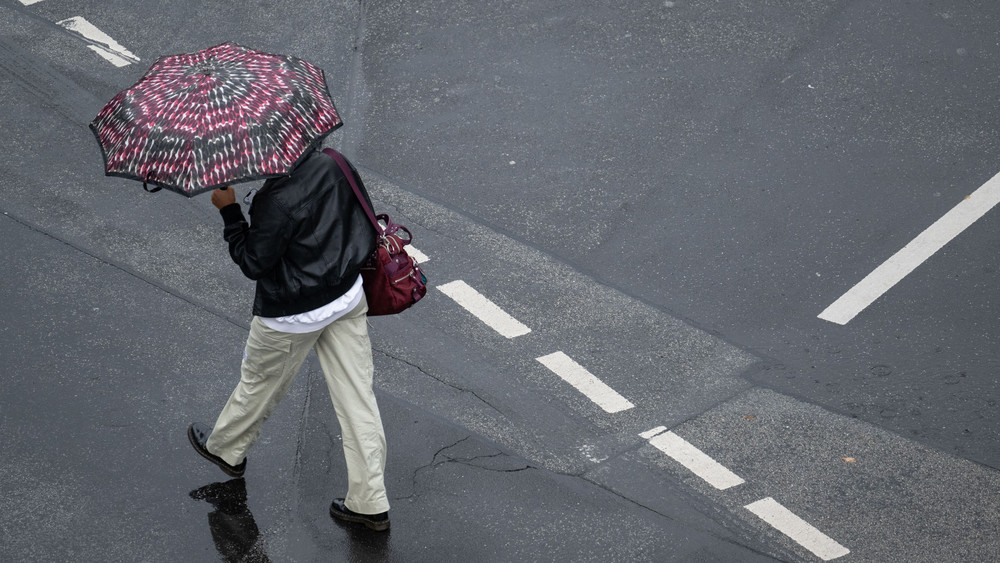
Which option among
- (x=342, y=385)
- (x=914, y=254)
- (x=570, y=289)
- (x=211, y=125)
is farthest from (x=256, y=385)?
(x=914, y=254)

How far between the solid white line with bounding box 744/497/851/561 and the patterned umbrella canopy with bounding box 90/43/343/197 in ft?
9.35

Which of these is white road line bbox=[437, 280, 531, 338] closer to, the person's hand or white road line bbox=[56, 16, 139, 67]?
the person's hand

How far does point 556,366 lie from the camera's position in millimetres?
6332

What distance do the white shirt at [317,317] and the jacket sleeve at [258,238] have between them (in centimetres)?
25

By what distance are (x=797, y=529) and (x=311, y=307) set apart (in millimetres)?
2616

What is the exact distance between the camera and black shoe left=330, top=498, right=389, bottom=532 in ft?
17.0

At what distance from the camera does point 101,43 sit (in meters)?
9.08

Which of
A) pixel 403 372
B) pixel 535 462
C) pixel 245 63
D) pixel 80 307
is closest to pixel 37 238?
pixel 80 307

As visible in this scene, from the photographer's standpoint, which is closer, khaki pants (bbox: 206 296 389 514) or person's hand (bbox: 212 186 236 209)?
person's hand (bbox: 212 186 236 209)

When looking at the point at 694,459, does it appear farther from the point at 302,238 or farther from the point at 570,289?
the point at 302,238

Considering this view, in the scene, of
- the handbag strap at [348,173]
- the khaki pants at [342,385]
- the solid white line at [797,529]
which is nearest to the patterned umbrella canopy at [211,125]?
the handbag strap at [348,173]

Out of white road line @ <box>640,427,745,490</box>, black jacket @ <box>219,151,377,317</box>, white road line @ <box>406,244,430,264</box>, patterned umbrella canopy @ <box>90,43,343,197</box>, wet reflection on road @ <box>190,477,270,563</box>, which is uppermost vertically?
patterned umbrella canopy @ <box>90,43,343,197</box>

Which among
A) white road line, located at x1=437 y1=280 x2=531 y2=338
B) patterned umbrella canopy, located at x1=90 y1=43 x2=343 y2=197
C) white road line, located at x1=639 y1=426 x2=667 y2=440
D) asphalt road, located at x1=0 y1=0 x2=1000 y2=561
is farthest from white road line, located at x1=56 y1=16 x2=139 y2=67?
white road line, located at x1=639 y1=426 x2=667 y2=440

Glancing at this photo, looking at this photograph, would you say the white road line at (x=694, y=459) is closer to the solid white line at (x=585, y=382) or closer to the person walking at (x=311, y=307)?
the solid white line at (x=585, y=382)
